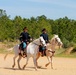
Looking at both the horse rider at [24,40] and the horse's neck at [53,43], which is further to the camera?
the horse's neck at [53,43]

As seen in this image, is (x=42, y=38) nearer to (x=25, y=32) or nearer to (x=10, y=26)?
(x=25, y=32)

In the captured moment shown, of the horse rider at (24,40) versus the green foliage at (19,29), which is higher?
the green foliage at (19,29)

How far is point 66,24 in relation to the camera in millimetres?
84188

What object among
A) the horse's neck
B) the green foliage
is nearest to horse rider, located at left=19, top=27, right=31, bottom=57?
the horse's neck

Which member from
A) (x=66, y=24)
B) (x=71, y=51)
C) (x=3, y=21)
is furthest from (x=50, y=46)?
(x=66, y=24)

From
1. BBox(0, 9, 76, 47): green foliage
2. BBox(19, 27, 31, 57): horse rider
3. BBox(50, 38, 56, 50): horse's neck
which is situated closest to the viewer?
BBox(19, 27, 31, 57): horse rider

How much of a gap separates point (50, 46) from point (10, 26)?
5333cm

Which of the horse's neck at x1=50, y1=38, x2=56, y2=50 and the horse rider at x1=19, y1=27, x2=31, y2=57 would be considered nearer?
the horse rider at x1=19, y1=27, x2=31, y2=57

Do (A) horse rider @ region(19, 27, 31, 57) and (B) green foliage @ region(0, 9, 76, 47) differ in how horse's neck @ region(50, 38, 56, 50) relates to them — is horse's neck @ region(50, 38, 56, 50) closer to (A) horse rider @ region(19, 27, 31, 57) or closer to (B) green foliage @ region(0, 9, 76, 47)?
(A) horse rider @ region(19, 27, 31, 57)

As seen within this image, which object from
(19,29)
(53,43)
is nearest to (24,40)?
(53,43)

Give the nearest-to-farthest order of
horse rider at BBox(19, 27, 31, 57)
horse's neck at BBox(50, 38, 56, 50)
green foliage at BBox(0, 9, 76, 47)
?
horse rider at BBox(19, 27, 31, 57), horse's neck at BBox(50, 38, 56, 50), green foliage at BBox(0, 9, 76, 47)

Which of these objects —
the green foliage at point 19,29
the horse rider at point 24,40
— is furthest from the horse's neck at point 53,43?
the green foliage at point 19,29

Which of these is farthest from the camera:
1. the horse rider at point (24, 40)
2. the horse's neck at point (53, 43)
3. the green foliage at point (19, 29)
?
the green foliage at point (19, 29)

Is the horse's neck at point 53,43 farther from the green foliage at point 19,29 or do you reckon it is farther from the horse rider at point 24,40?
the green foliage at point 19,29
